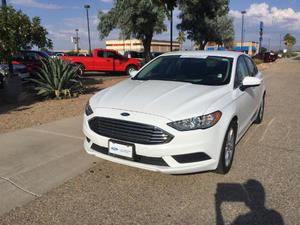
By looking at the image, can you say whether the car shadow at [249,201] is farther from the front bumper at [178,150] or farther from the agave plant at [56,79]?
the agave plant at [56,79]

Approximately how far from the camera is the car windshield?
4.47 metres

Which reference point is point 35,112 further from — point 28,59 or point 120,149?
point 28,59

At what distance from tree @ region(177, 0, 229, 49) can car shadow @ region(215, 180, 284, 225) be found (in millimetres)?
22887

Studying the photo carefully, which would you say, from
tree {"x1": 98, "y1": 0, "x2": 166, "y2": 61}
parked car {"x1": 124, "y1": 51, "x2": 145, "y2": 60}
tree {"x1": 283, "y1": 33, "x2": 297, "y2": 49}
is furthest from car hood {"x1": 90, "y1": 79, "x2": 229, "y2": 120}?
tree {"x1": 283, "y1": 33, "x2": 297, "y2": 49}

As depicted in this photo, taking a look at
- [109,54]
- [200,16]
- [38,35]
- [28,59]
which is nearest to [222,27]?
[200,16]

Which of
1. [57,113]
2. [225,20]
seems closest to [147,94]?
[57,113]

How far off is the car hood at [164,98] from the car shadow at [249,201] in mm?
986

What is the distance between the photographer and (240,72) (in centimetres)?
485

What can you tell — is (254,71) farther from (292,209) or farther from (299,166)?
(292,209)

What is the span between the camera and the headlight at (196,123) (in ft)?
10.7

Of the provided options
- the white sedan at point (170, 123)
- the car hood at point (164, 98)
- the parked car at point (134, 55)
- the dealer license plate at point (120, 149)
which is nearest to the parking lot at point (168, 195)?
the white sedan at point (170, 123)

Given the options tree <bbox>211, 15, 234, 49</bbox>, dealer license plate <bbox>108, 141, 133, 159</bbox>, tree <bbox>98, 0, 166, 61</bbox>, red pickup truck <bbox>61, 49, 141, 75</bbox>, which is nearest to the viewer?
dealer license plate <bbox>108, 141, 133, 159</bbox>

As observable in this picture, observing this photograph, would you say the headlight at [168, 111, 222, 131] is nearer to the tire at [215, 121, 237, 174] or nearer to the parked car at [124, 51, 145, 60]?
the tire at [215, 121, 237, 174]

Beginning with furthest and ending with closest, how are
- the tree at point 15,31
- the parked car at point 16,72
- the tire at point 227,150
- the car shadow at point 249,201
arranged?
the parked car at point 16,72 → the tree at point 15,31 → the tire at point 227,150 → the car shadow at point 249,201
